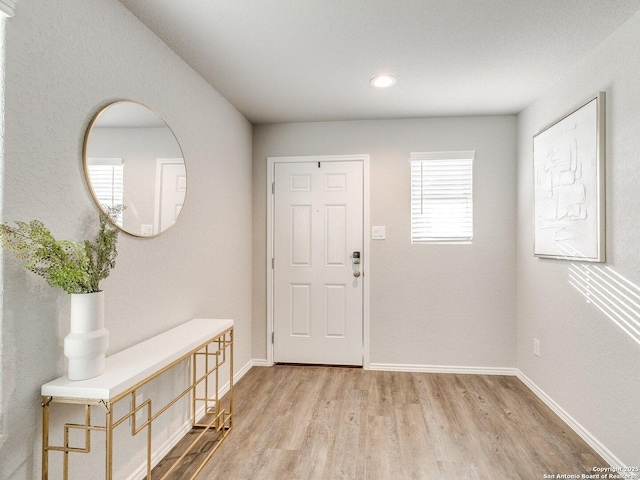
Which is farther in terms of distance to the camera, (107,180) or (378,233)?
(378,233)

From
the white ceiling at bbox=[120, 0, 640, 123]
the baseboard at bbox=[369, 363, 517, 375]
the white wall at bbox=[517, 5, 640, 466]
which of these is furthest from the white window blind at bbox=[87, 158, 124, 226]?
the baseboard at bbox=[369, 363, 517, 375]

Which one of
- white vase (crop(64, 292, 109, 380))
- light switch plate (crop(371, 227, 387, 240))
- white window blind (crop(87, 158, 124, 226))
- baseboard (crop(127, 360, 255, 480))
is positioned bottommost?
baseboard (crop(127, 360, 255, 480))

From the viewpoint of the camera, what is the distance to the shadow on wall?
1.94 metres

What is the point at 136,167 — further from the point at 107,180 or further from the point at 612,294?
the point at 612,294

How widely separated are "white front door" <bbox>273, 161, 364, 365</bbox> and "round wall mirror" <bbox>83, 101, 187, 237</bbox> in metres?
1.53

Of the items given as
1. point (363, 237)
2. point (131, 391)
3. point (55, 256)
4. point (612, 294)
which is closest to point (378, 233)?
point (363, 237)

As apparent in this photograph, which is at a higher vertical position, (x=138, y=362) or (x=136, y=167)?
(x=136, y=167)

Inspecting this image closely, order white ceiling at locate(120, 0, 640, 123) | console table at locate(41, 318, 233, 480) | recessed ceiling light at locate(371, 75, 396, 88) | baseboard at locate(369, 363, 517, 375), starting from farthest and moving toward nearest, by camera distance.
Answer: baseboard at locate(369, 363, 517, 375), recessed ceiling light at locate(371, 75, 396, 88), white ceiling at locate(120, 0, 640, 123), console table at locate(41, 318, 233, 480)

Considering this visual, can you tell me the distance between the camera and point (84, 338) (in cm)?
141

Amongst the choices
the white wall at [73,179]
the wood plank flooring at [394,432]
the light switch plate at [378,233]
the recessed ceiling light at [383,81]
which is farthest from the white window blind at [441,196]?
the white wall at [73,179]

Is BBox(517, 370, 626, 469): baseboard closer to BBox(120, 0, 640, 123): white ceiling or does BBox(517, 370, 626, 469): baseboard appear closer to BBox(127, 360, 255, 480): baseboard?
→ BBox(120, 0, 640, 123): white ceiling

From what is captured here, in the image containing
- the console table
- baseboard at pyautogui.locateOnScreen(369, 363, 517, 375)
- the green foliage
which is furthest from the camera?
baseboard at pyautogui.locateOnScreen(369, 363, 517, 375)

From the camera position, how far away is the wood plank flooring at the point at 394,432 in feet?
6.73

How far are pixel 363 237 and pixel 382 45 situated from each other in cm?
181
